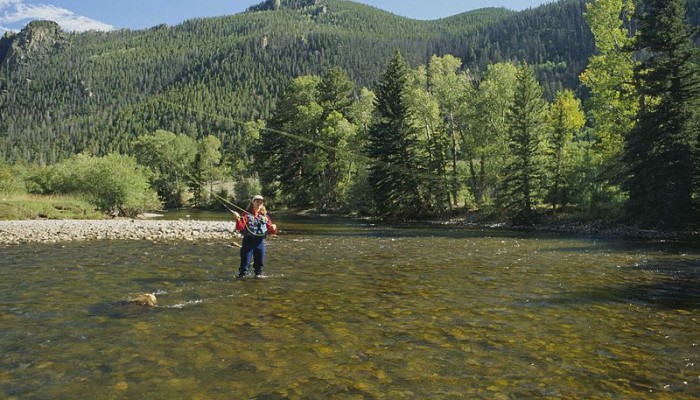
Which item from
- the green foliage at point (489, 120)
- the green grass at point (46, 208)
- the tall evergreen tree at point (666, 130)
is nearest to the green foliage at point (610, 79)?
the tall evergreen tree at point (666, 130)

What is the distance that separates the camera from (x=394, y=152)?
46062mm

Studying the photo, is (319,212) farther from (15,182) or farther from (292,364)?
(292,364)

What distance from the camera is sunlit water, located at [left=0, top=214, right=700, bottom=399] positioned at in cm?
573

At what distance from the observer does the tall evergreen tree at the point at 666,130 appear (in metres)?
26.6

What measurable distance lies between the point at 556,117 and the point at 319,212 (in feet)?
102

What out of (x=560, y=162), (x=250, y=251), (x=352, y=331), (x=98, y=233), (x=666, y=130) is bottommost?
(x=352, y=331)

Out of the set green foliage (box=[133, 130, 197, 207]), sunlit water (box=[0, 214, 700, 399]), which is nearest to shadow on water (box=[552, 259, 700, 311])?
sunlit water (box=[0, 214, 700, 399])

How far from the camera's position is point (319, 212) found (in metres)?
60.4

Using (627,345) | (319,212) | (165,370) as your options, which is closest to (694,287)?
(627,345)

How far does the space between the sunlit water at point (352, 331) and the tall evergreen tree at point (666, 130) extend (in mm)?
13982

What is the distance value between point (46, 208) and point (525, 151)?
3521 centimetres

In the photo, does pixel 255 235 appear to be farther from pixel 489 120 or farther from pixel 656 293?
pixel 489 120

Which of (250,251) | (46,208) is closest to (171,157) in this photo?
(46,208)

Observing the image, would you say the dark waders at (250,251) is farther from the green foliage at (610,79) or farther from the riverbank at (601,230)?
the green foliage at (610,79)
